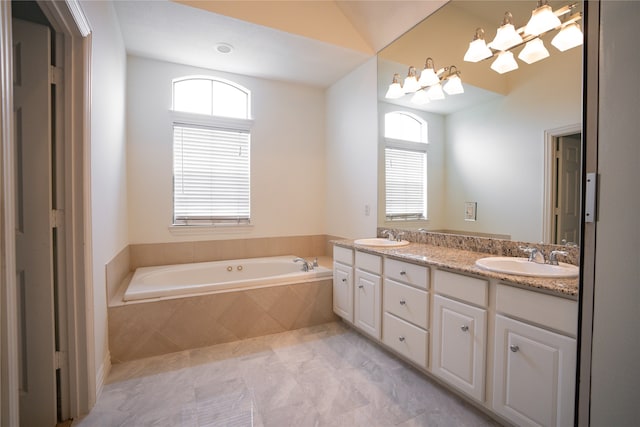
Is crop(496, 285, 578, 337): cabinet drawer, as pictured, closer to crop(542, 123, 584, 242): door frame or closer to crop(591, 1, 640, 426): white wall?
crop(591, 1, 640, 426): white wall

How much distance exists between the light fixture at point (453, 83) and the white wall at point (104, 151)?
7.79 feet

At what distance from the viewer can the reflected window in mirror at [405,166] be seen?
270 centimetres

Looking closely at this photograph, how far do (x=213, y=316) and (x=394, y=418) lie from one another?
1.56 m

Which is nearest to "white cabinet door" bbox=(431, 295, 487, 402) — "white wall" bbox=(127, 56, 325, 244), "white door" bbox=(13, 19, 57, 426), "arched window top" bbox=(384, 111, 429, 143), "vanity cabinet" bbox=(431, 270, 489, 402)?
"vanity cabinet" bbox=(431, 270, 489, 402)

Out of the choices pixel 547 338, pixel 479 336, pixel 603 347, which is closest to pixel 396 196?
pixel 479 336

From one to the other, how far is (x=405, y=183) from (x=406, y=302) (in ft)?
3.94

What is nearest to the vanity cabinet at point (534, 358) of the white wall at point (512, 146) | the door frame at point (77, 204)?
the white wall at point (512, 146)

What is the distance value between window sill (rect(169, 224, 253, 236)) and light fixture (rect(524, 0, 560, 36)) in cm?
298

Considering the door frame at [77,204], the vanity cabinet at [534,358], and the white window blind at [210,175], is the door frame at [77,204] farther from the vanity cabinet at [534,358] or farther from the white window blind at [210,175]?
the vanity cabinet at [534,358]

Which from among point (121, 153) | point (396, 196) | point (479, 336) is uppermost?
point (121, 153)

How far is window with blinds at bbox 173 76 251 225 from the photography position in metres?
3.24

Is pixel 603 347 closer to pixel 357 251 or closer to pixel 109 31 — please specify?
pixel 357 251

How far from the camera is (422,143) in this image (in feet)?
8.82

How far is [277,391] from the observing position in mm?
1899
